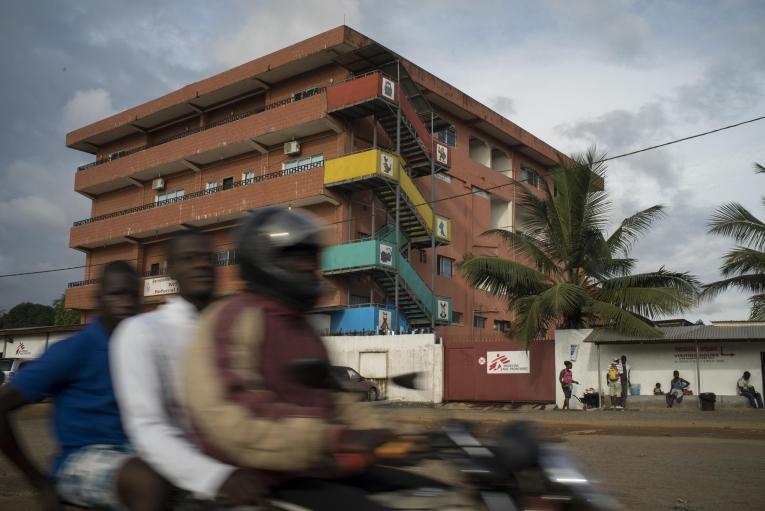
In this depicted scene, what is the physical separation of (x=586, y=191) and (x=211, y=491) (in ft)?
73.0

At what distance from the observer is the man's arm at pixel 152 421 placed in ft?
6.91

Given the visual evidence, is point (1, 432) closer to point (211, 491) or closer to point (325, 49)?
point (211, 491)

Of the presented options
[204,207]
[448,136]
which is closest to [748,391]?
[448,136]

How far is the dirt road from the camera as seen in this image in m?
6.65

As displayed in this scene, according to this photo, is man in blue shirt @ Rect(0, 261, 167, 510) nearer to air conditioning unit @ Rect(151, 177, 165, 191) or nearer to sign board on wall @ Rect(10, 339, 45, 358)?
air conditioning unit @ Rect(151, 177, 165, 191)

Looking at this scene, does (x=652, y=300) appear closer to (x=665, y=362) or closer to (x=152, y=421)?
(x=665, y=362)

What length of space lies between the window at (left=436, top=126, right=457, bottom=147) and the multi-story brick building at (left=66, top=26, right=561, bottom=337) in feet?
0.36

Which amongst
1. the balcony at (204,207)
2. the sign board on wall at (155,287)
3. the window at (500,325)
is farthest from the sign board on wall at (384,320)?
the sign board on wall at (155,287)

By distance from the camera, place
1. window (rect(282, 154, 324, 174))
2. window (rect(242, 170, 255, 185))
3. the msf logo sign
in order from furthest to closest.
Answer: window (rect(242, 170, 255, 185)) → window (rect(282, 154, 324, 174)) → the msf logo sign

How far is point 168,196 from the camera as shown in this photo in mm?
37969

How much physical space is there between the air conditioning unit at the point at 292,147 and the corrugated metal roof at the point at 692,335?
1507cm

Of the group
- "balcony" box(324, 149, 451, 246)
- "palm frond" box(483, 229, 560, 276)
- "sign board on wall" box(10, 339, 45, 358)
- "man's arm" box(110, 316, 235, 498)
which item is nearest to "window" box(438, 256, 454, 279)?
"balcony" box(324, 149, 451, 246)

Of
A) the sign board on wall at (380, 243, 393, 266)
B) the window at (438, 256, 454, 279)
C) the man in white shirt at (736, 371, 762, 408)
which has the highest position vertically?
the window at (438, 256, 454, 279)

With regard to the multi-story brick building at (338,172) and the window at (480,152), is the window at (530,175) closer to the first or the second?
the multi-story brick building at (338,172)
